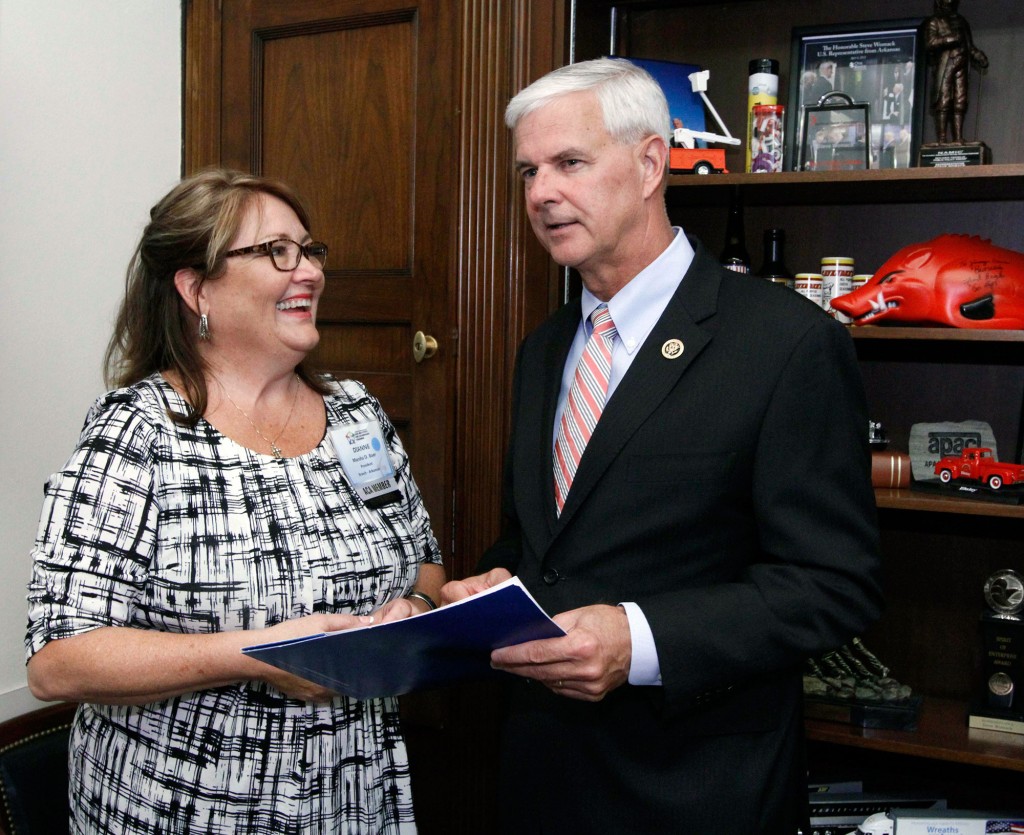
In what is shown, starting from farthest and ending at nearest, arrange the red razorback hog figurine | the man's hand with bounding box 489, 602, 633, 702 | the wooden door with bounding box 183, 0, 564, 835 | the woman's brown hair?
1. the wooden door with bounding box 183, 0, 564, 835
2. the red razorback hog figurine
3. the woman's brown hair
4. the man's hand with bounding box 489, 602, 633, 702

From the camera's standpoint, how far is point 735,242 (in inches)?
93.4

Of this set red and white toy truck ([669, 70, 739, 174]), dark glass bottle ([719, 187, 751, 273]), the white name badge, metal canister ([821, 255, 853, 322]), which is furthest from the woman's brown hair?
metal canister ([821, 255, 853, 322])

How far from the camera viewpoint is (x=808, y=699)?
2.20 m

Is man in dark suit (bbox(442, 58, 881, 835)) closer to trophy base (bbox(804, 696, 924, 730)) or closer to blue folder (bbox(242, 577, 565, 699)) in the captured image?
blue folder (bbox(242, 577, 565, 699))

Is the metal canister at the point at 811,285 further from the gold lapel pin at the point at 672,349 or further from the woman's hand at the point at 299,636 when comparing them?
the woman's hand at the point at 299,636

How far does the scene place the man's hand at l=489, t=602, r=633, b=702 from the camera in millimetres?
1192

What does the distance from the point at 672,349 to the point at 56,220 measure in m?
1.70

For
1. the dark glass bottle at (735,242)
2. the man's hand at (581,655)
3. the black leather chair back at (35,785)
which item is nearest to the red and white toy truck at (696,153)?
the dark glass bottle at (735,242)

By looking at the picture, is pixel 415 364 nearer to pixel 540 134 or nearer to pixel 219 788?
pixel 540 134

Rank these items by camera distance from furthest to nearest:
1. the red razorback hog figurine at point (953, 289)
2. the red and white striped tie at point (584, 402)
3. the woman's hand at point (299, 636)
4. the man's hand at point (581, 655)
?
the red razorback hog figurine at point (953, 289) < the red and white striped tie at point (584, 402) < the woman's hand at point (299, 636) < the man's hand at point (581, 655)

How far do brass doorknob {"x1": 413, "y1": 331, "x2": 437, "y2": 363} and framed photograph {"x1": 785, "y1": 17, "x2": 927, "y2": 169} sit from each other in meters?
0.99

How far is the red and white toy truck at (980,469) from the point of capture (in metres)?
2.02

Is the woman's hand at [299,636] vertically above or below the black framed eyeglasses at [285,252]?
below

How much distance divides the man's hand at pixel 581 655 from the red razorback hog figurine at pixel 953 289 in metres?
1.15
